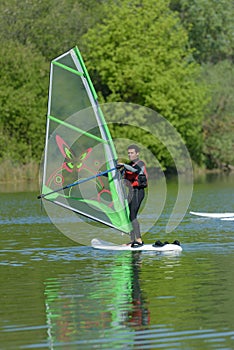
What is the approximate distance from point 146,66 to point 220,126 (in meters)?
5.89

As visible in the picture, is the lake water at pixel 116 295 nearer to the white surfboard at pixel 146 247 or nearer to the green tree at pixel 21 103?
the white surfboard at pixel 146 247

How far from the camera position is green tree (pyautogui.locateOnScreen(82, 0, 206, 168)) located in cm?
4528

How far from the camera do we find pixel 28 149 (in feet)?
142

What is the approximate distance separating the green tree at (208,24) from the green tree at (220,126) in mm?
7277

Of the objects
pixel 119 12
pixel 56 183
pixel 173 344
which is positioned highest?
pixel 119 12

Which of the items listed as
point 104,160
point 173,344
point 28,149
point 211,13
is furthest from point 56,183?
point 211,13

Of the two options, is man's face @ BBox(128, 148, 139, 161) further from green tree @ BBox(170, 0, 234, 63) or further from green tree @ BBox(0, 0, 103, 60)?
green tree @ BBox(170, 0, 234, 63)

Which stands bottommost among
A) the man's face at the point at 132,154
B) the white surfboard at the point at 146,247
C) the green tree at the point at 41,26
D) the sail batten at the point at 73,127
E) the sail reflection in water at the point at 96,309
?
the sail reflection in water at the point at 96,309

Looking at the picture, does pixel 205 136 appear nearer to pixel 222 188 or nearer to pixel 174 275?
pixel 222 188

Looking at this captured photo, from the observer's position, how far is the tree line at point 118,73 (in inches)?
1741

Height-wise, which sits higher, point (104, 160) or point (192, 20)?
point (192, 20)

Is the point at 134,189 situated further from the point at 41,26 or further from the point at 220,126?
the point at 220,126

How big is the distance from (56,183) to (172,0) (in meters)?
45.5

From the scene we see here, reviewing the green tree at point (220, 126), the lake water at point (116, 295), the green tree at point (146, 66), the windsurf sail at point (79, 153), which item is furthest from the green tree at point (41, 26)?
the windsurf sail at point (79, 153)
